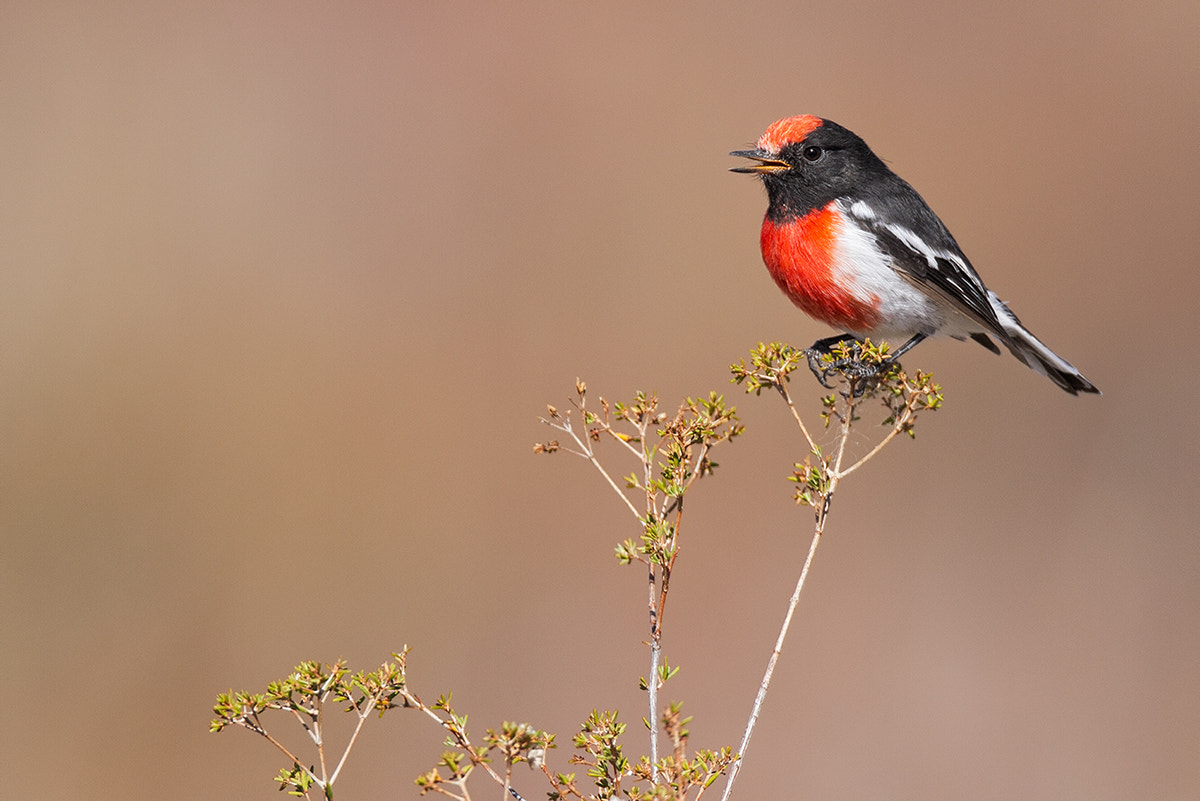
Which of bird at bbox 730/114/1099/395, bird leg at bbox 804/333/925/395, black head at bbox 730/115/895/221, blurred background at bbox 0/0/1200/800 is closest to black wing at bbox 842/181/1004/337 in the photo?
bird at bbox 730/114/1099/395

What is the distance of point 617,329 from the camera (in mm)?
7547

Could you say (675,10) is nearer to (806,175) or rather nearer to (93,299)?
(93,299)

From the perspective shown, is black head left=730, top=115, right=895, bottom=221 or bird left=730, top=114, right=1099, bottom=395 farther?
black head left=730, top=115, right=895, bottom=221

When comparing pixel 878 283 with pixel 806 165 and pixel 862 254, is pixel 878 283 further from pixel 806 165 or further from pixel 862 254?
pixel 806 165

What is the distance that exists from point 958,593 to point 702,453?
A: 451 centimetres

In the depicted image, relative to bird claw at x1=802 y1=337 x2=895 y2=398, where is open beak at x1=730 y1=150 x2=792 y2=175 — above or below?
above

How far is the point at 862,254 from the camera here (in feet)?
12.7

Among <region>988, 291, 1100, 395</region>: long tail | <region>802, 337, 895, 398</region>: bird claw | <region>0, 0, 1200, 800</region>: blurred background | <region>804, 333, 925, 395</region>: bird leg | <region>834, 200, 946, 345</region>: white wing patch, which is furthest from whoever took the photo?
<region>0, 0, 1200, 800</region>: blurred background

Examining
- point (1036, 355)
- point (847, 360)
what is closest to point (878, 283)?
point (1036, 355)

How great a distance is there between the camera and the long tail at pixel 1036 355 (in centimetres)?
405

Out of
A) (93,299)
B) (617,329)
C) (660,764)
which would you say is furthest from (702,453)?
(93,299)

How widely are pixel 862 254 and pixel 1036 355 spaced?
835mm

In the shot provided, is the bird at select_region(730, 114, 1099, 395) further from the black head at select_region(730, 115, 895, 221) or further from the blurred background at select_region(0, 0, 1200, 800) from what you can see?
the blurred background at select_region(0, 0, 1200, 800)

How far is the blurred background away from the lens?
566 cm
